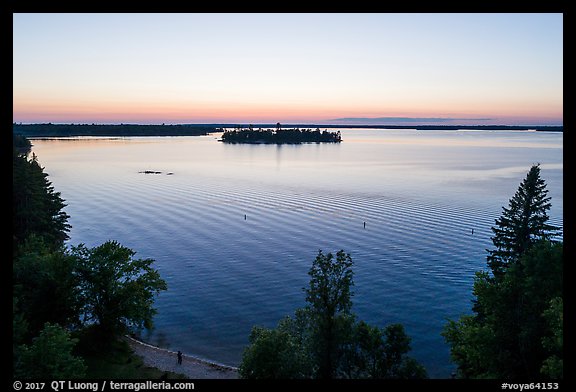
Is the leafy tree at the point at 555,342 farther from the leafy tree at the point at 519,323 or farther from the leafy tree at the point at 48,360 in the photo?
the leafy tree at the point at 48,360

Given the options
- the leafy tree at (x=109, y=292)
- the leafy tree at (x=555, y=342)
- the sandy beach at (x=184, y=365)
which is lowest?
the sandy beach at (x=184, y=365)

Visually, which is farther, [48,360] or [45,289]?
[45,289]

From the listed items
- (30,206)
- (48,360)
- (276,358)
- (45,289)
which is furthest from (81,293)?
(276,358)

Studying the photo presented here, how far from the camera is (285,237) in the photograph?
7569 cm

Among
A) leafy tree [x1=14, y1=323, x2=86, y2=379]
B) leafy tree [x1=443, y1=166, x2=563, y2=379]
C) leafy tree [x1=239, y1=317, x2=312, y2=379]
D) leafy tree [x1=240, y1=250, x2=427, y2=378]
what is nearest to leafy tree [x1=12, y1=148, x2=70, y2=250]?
leafy tree [x1=14, y1=323, x2=86, y2=379]

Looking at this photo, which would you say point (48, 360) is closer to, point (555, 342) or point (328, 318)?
point (328, 318)

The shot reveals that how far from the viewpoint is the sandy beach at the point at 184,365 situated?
34.9 m

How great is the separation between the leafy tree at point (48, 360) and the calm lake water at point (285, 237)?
16.3 meters

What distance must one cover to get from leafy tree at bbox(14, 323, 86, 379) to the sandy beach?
35.8ft

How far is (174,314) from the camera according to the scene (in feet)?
158

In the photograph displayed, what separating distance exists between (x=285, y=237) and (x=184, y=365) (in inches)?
1602

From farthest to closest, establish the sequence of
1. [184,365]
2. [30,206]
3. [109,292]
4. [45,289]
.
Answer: [30,206] → [109,292] → [184,365] → [45,289]

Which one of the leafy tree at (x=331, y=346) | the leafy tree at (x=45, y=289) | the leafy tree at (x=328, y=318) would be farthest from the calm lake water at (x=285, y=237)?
the leafy tree at (x=328, y=318)

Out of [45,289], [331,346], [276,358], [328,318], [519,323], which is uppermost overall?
[519,323]
